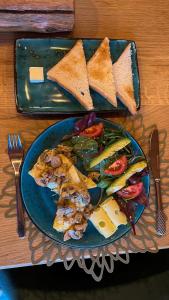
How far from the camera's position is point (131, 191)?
3.51 ft

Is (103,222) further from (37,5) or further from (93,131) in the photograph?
(37,5)

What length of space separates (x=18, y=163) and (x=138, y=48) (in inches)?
24.1

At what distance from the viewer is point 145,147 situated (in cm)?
121

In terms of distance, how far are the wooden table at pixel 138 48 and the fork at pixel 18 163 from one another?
25mm

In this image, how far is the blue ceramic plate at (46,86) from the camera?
113 centimetres

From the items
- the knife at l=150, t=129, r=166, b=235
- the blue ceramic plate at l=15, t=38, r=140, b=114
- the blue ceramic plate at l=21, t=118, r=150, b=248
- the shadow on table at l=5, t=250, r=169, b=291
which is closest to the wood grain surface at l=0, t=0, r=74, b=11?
the blue ceramic plate at l=15, t=38, r=140, b=114

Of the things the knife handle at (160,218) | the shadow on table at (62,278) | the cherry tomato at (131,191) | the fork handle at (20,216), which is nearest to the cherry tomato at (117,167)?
the cherry tomato at (131,191)

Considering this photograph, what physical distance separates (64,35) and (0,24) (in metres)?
0.23

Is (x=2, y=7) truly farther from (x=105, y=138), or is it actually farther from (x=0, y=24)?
(x=105, y=138)

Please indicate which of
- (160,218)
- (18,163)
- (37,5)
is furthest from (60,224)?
(37,5)

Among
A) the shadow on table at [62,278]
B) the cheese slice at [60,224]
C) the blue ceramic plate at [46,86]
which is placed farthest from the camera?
the shadow on table at [62,278]

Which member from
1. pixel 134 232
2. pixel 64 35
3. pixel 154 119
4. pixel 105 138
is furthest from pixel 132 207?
pixel 64 35

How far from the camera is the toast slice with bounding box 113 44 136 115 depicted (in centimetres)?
117

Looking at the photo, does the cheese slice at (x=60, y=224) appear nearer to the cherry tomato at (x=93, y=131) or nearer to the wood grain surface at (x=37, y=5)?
the cherry tomato at (x=93, y=131)
